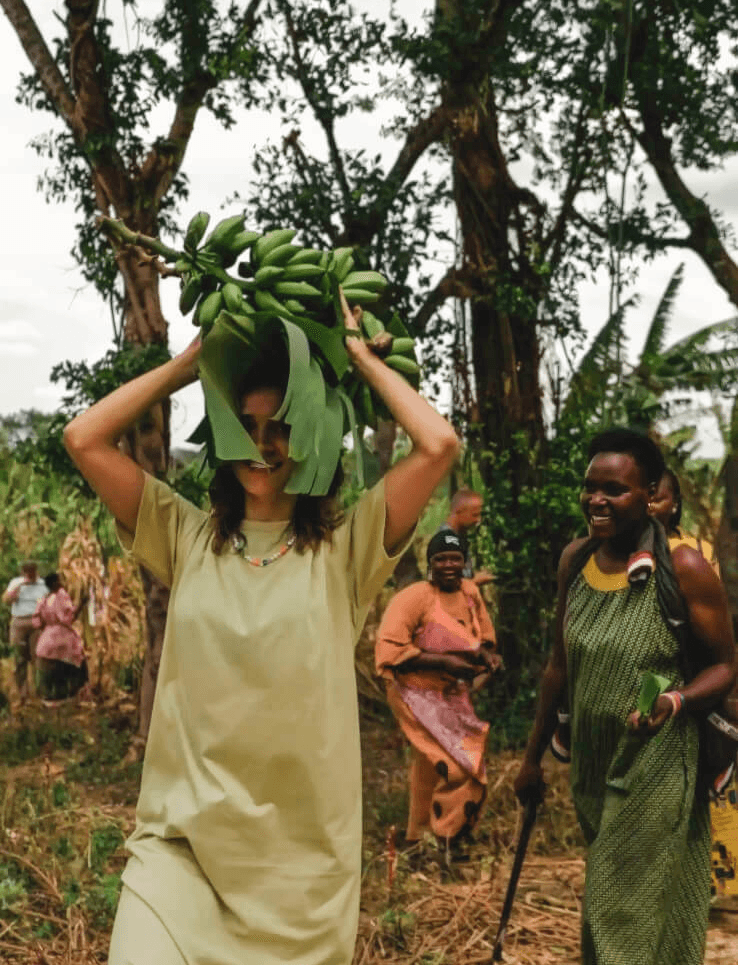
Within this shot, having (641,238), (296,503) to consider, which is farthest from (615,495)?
(641,238)

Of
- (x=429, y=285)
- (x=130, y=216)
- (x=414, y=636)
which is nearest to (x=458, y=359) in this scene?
(x=429, y=285)

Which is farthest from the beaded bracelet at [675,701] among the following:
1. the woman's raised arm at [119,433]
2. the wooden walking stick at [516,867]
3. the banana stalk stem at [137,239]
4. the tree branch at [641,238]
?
the tree branch at [641,238]

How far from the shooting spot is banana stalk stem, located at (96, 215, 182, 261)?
9.72ft

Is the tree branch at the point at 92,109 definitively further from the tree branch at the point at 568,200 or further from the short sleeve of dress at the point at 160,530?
the short sleeve of dress at the point at 160,530

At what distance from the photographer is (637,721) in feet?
11.3

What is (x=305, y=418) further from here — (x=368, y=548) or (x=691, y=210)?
(x=691, y=210)

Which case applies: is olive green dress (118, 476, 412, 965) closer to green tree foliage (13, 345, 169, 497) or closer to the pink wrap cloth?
green tree foliage (13, 345, 169, 497)

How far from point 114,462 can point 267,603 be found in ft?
1.56

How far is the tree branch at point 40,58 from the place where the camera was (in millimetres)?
8625

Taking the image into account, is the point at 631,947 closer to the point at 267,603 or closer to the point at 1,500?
the point at 267,603

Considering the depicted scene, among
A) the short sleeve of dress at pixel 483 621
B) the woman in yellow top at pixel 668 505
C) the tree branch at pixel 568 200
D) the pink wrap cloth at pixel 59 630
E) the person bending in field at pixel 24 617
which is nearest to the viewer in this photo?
the woman in yellow top at pixel 668 505

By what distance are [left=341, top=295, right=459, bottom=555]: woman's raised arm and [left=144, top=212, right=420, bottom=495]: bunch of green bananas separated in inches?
5.0

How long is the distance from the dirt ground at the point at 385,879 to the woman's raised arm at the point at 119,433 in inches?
102

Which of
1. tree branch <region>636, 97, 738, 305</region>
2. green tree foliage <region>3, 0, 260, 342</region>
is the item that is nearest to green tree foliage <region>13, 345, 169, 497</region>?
green tree foliage <region>3, 0, 260, 342</region>
